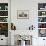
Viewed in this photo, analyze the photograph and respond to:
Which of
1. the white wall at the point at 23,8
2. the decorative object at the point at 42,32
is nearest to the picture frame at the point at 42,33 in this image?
the decorative object at the point at 42,32

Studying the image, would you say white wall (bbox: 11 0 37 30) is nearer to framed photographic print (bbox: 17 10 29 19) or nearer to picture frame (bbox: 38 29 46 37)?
framed photographic print (bbox: 17 10 29 19)

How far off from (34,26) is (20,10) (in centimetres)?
109

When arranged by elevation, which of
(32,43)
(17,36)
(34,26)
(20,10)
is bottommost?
(32,43)

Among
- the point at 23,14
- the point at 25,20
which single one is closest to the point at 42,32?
the point at 25,20

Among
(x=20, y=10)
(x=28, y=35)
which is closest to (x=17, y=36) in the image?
(x=28, y=35)

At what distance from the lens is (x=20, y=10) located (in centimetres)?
599

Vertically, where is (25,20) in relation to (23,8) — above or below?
below

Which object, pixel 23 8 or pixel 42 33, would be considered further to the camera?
pixel 42 33

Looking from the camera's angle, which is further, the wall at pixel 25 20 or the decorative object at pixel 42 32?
the decorative object at pixel 42 32

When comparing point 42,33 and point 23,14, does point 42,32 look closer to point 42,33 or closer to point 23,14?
point 42,33

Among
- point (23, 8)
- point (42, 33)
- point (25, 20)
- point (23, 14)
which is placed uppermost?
point (23, 8)

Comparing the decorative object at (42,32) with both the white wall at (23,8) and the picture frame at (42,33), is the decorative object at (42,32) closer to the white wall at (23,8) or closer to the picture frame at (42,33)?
the picture frame at (42,33)

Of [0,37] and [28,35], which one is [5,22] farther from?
[28,35]

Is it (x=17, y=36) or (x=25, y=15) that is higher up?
(x=25, y=15)
